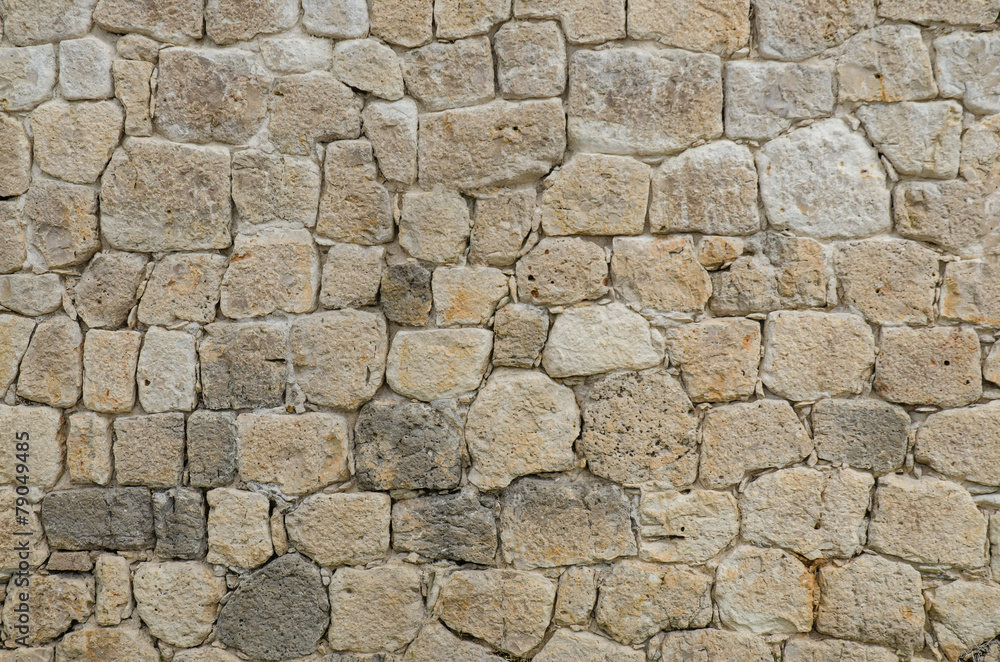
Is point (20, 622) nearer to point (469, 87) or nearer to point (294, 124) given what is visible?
point (294, 124)

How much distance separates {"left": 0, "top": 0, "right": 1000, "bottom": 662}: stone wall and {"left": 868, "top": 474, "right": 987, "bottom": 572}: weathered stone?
0.4 inches

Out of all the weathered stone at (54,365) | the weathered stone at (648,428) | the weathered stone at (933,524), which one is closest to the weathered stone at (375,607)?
the weathered stone at (648,428)

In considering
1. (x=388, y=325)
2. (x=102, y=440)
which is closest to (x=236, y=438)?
(x=102, y=440)

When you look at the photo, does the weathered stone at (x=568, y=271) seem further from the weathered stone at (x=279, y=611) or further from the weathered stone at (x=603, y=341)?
the weathered stone at (x=279, y=611)

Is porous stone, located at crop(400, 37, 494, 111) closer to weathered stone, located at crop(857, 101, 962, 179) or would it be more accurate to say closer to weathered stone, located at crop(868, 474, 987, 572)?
weathered stone, located at crop(857, 101, 962, 179)

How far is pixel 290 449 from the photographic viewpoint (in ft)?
7.98

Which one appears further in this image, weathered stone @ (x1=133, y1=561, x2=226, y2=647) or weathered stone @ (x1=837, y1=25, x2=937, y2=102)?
weathered stone @ (x1=133, y1=561, x2=226, y2=647)

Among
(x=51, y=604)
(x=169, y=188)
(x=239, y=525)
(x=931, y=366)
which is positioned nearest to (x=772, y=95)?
(x=931, y=366)

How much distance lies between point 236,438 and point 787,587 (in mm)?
2094

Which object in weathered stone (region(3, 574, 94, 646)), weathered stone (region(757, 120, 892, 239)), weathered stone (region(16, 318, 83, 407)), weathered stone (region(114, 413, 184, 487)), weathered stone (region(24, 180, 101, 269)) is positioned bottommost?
weathered stone (region(3, 574, 94, 646))

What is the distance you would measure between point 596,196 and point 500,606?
5.08 ft

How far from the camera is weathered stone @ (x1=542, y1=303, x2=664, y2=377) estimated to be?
2395mm

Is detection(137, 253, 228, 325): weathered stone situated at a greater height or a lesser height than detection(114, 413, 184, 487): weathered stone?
greater

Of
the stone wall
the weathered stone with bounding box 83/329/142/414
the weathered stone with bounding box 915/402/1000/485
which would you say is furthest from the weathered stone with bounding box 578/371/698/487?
the weathered stone with bounding box 83/329/142/414
